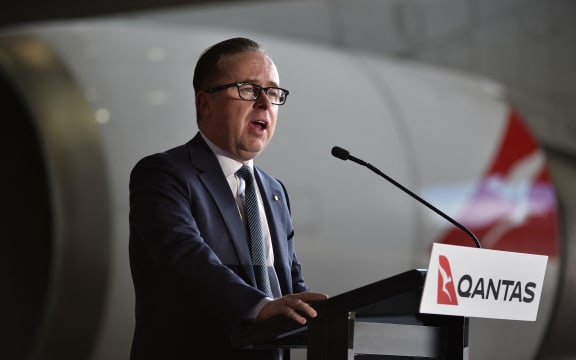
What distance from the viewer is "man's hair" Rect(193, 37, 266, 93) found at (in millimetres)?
1362

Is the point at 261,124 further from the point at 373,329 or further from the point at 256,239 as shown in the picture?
the point at 373,329

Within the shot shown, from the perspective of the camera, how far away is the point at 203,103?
54.6 inches

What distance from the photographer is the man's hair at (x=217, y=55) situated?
1.36 meters

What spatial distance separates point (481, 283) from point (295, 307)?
0.73ft

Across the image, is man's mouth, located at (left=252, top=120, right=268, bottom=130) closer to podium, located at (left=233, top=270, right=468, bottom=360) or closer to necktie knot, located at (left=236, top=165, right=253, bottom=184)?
necktie knot, located at (left=236, top=165, right=253, bottom=184)

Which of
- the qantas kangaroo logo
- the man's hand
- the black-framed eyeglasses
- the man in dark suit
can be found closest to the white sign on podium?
the qantas kangaroo logo

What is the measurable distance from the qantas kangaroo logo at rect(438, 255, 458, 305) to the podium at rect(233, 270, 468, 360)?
4 centimetres

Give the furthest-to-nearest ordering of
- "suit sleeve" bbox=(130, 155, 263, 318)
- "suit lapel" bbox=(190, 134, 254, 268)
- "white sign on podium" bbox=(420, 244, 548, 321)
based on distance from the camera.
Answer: "suit lapel" bbox=(190, 134, 254, 268), "suit sleeve" bbox=(130, 155, 263, 318), "white sign on podium" bbox=(420, 244, 548, 321)

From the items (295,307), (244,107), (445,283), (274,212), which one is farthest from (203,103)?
(445,283)

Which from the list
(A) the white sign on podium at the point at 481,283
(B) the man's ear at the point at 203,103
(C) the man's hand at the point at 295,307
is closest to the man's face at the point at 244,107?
(B) the man's ear at the point at 203,103

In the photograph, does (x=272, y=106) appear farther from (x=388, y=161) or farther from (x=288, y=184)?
(x=388, y=161)

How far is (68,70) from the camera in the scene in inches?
107

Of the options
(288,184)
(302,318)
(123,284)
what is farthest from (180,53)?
(302,318)

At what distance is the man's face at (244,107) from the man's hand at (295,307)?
0.83 ft
